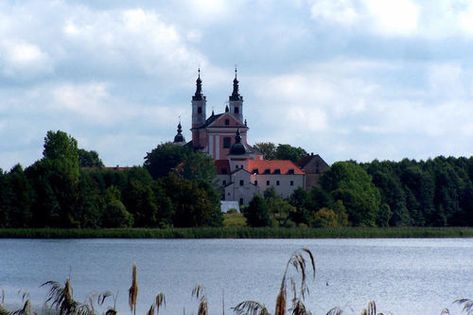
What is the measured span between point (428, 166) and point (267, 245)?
5213 centimetres

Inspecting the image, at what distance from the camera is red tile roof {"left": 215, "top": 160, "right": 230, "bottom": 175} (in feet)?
431

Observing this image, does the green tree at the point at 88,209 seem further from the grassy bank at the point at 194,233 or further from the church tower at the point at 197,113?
the church tower at the point at 197,113

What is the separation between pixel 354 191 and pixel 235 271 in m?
49.0

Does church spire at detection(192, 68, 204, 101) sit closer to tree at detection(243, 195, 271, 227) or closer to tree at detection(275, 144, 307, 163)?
tree at detection(275, 144, 307, 163)

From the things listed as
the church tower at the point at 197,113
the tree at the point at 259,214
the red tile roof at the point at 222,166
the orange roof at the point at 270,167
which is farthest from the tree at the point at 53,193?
the church tower at the point at 197,113

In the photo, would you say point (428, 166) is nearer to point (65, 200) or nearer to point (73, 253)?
point (65, 200)

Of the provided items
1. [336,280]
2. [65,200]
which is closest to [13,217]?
[65,200]

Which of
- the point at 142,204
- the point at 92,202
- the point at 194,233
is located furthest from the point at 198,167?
the point at 194,233

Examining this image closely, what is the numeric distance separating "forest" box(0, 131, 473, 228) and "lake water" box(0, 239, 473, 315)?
373 centimetres

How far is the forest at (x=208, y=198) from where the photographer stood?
232ft

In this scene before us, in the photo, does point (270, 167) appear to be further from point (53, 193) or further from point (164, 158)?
point (53, 193)

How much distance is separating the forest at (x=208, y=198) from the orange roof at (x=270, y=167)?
445 inches

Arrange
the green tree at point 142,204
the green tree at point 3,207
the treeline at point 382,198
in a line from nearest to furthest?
the green tree at point 3,207 → the green tree at point 142,204 → the treeline at point 382,198

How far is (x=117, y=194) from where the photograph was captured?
73812mm
